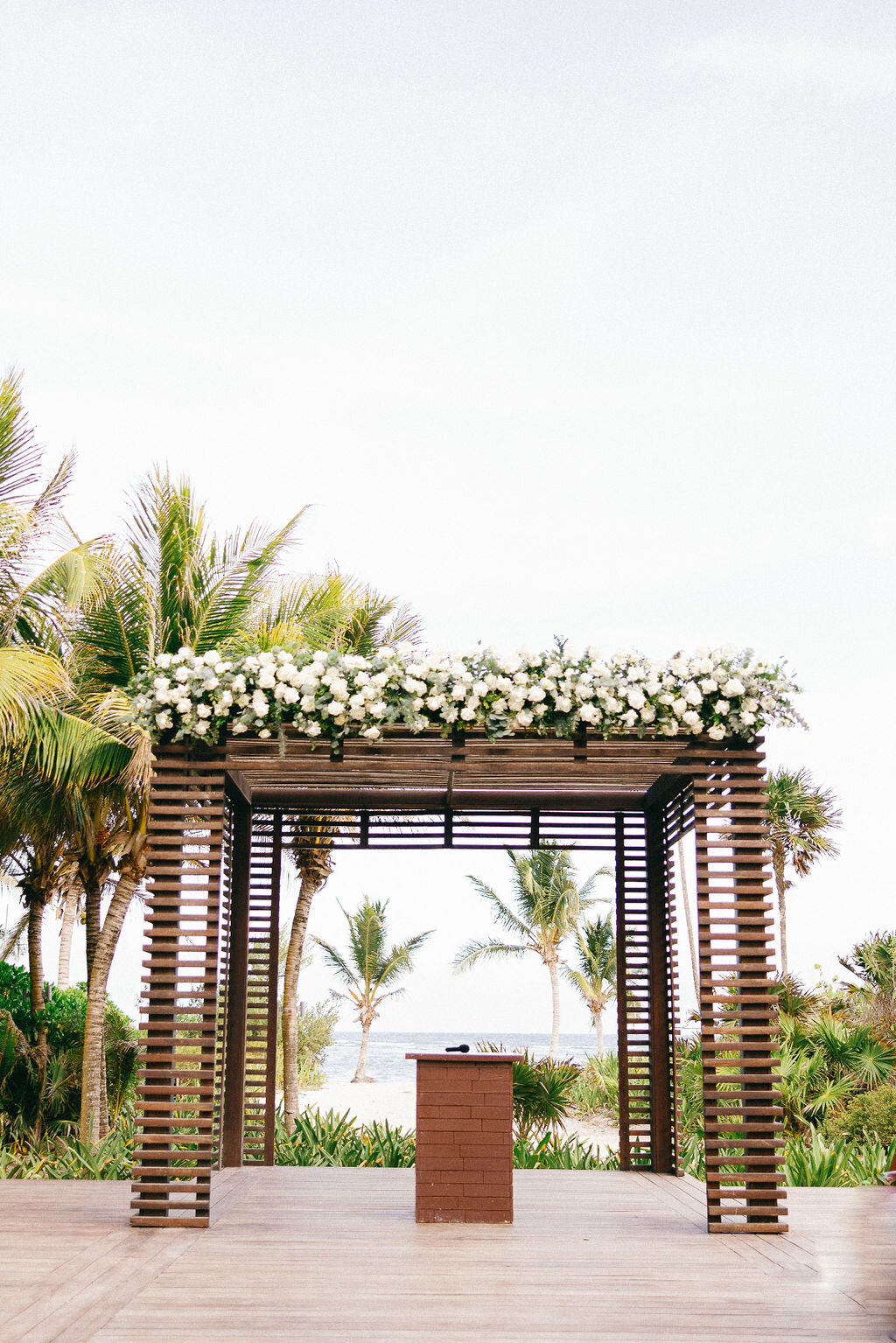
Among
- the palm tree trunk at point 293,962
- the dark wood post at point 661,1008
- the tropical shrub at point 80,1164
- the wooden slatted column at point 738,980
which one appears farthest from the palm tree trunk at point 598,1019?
the wooden slatted column at point 738,980

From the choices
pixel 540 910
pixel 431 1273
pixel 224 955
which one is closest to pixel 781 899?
pixel 540 910

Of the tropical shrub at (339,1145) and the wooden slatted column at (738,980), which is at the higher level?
the wooden slatted column at (738,980)

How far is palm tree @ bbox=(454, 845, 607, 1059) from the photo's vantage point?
28953 mm

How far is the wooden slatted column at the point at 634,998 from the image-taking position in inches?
363

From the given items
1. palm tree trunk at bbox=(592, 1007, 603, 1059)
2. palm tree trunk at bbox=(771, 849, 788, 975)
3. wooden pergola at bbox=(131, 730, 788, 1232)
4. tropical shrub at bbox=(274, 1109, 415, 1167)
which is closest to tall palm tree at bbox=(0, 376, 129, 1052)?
wooden pergola at bbox=(131, 730, 788, 1232)

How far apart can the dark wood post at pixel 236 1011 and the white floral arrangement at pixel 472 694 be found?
84.7 inches

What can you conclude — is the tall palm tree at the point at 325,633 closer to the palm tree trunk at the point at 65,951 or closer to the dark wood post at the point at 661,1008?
the dark wood post at the point at 661,1008

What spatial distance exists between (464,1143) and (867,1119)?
25.8 ft

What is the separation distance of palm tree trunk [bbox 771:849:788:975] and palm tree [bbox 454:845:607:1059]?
5.40 m

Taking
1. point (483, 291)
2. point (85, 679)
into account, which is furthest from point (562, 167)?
point (85, 679)

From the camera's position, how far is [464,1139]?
22.3ft

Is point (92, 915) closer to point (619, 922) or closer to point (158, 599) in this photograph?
point (158, 599)

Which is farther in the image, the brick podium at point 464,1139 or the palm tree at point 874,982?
the palm tree at point 874,982

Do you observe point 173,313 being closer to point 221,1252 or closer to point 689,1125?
point 689,1125
